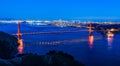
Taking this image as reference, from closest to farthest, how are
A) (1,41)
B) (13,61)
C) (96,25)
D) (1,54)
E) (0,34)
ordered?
(13,61) < (1,54) < (1,41) < (0,34) < (96,25)

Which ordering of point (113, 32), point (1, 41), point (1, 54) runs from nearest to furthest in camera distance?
point (1, 54) < point (1, 41) < point (113, 32)

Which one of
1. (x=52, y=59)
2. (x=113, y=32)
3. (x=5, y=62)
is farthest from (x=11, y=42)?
(x=113, y=32)

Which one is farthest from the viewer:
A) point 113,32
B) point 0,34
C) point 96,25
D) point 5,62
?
point 96,25

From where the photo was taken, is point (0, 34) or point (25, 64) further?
point (0, 34)

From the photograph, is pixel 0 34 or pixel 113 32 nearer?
pixel 0 34

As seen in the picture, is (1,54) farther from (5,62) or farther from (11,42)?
(5,62)

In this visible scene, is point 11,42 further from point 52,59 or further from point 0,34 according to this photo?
point 52,59

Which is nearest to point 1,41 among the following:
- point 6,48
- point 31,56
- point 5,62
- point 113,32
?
point 6,48

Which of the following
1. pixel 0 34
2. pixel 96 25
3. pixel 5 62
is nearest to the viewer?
pixel 5 62
